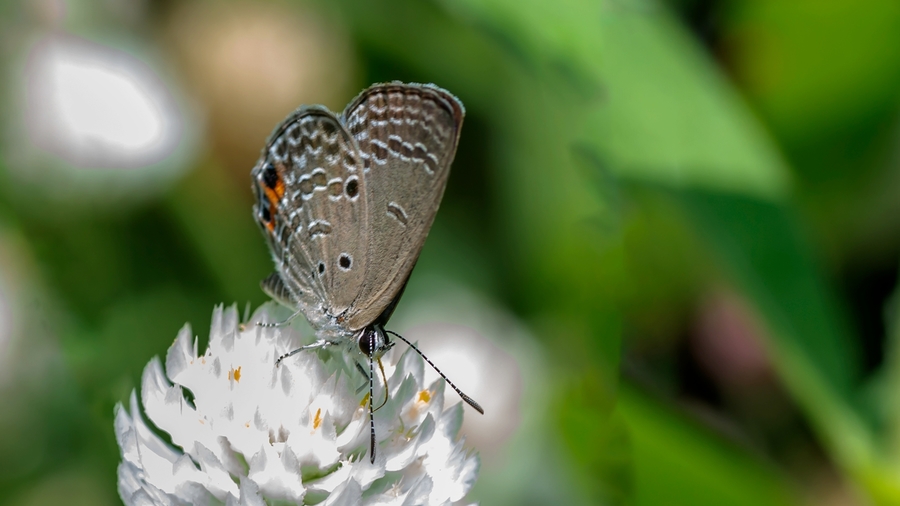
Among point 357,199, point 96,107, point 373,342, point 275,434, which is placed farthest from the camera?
point 96,107

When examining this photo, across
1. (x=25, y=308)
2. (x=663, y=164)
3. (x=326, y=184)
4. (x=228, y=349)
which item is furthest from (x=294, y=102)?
(x=228, y=349)

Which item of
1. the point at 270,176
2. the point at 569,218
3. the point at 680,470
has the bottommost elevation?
the point at 680,470

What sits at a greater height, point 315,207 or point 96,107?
point 96,107

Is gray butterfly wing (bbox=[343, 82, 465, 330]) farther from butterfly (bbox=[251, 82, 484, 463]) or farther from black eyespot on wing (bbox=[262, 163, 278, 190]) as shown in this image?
black eyespot on wing (bbox=[262, 163, 278, 190])

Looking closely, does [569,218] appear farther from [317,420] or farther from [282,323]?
[317,420]

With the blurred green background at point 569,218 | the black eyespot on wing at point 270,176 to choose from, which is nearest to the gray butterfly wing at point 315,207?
the black eyespot on wing at point 270,176

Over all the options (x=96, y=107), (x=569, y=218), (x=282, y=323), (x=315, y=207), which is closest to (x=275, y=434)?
(x=282, y=323)
